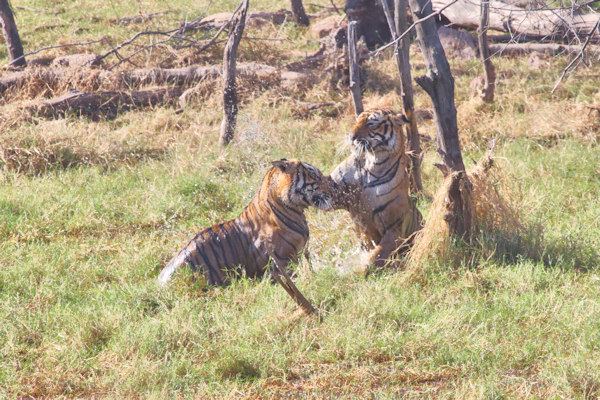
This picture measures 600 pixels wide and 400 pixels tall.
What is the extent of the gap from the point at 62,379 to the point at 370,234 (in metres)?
2.34

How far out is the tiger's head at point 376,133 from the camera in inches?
180

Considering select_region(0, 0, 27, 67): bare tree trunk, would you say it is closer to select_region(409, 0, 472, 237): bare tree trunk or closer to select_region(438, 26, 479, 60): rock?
select_region(438, 26, 479, 60): rock

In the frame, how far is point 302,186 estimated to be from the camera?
4699 mm

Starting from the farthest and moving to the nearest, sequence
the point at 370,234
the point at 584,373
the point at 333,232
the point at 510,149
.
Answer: the point at 510,149 → the point at 333,232 → the point at 370,234 → the point at 584,373

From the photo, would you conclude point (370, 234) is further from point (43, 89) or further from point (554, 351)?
point (43, 89)

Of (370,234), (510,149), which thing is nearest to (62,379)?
(370,234)

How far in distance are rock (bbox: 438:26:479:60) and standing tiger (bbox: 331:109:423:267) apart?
263 inches

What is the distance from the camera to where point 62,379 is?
12.3 feet

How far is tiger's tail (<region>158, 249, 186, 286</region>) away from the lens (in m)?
4.71

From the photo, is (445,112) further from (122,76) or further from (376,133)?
(122,76)

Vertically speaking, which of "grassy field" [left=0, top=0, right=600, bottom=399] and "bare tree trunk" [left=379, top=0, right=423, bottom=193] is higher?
"bare tree trunk" [left=379, top=0, right=423, bottom=193]

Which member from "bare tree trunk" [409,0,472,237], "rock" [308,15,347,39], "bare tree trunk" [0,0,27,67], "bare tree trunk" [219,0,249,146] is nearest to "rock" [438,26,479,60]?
"rock" [308,15,347,39]

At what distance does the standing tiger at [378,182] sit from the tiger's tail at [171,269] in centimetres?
120

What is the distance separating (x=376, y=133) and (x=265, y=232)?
1100mm
